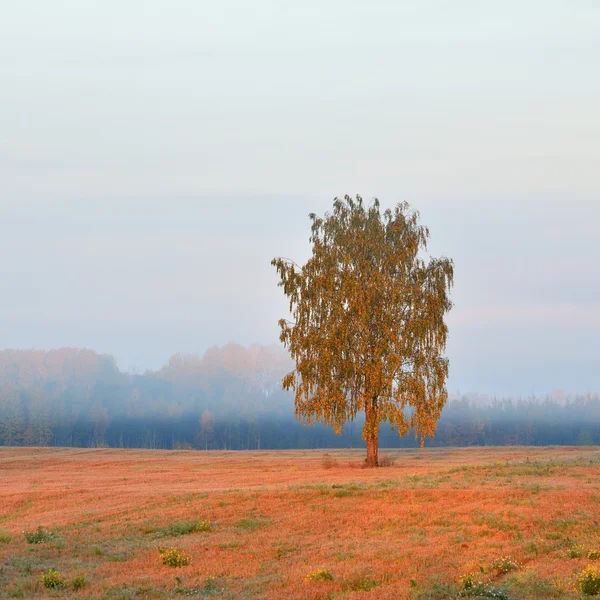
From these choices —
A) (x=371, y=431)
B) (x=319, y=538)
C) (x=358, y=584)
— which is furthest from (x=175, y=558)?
(x=371, y=431)

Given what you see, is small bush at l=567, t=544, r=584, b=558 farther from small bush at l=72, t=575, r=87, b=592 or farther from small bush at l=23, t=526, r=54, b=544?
small bush at l=23, t=526, r=54, b=544

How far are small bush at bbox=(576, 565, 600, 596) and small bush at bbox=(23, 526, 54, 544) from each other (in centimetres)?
1848

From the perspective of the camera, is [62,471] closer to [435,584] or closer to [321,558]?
[321,558]

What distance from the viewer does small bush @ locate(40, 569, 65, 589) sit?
21.1 metres

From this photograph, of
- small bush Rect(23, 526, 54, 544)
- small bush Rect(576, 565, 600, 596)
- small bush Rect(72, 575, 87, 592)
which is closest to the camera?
small bush Rect(576, 565, 600, 596)

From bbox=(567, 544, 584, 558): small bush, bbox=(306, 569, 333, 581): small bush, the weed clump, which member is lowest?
bbox=(306, 569, 333, 581): small bush

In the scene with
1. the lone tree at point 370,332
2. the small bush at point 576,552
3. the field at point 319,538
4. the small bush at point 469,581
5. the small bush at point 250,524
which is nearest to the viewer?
the small bush at point 469,581

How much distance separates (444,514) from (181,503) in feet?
39.7

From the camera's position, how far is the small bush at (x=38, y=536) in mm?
27422

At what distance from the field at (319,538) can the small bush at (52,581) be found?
0.04 meters

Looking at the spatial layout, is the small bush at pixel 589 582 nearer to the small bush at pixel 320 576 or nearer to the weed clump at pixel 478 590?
the weed clump at pixel 478 590

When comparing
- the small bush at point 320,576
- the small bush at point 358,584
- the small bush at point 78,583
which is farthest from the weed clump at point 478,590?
the small bush at point 78,583

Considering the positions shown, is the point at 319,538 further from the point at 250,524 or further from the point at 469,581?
the point at 469,581

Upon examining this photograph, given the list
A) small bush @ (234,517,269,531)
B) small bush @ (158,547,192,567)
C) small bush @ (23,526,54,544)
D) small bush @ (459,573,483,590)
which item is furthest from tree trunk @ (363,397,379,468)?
small bush @ (459,573,483,590)
